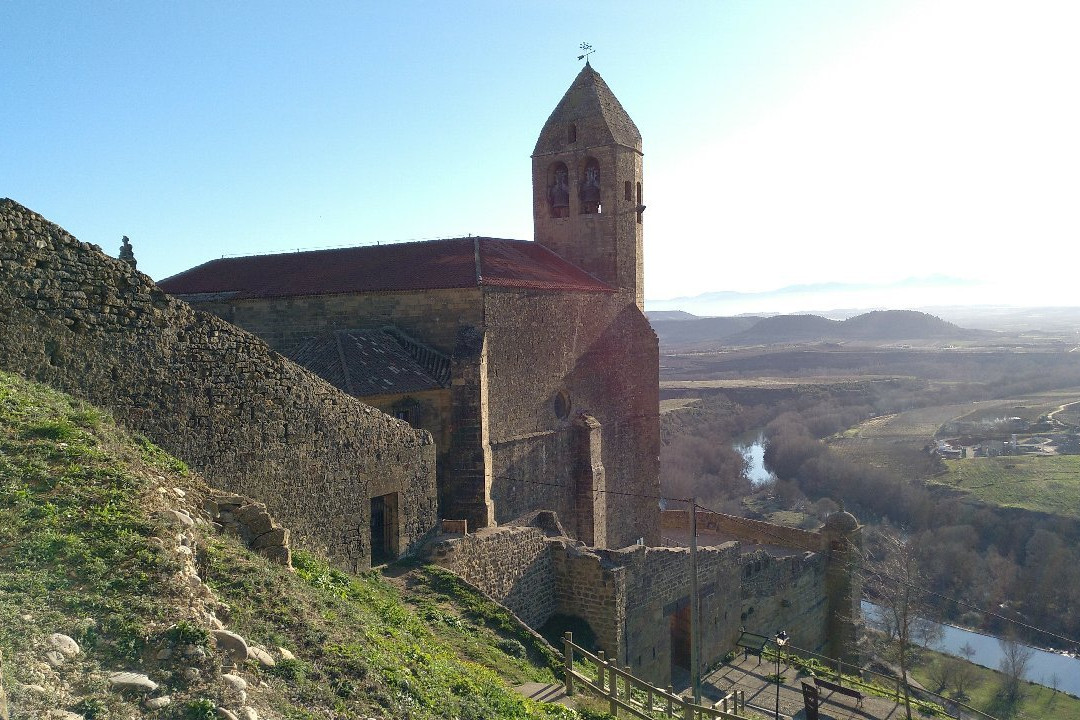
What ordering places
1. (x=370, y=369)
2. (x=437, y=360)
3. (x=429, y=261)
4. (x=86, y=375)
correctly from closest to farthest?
(x=86, y=375) → (x=370, y=369) → (x=437, y=360) → (x=429, y=261)

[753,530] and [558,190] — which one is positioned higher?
[558,190]

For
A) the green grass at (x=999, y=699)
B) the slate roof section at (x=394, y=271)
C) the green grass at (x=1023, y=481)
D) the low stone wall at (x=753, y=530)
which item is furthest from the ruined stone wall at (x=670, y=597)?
the green grass at (x=1023, y=481)

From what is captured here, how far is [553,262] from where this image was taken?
22312 millimetres

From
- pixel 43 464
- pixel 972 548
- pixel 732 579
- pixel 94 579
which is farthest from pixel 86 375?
pixel 972 548

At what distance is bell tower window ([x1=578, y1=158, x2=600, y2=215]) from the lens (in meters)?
23.3

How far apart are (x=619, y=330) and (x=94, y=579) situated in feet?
59.4

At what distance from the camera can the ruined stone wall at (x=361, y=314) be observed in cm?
1747

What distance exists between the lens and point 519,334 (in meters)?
18.3

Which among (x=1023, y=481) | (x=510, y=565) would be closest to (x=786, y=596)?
(x=510, y=565)

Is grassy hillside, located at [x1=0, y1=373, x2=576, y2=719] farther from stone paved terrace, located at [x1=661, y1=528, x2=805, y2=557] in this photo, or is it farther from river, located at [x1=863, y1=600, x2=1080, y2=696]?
river, located at [x1=863, y1=600, x2=1080, y2=696]

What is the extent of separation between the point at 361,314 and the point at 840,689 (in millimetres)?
13075

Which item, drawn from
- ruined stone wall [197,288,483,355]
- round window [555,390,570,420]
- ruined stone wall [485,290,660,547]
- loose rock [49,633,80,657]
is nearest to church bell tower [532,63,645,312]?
ruined stone wall [485,290,660,547]

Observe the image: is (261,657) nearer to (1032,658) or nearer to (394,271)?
(394,271)

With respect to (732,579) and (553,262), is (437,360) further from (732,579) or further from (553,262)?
(732,579)
